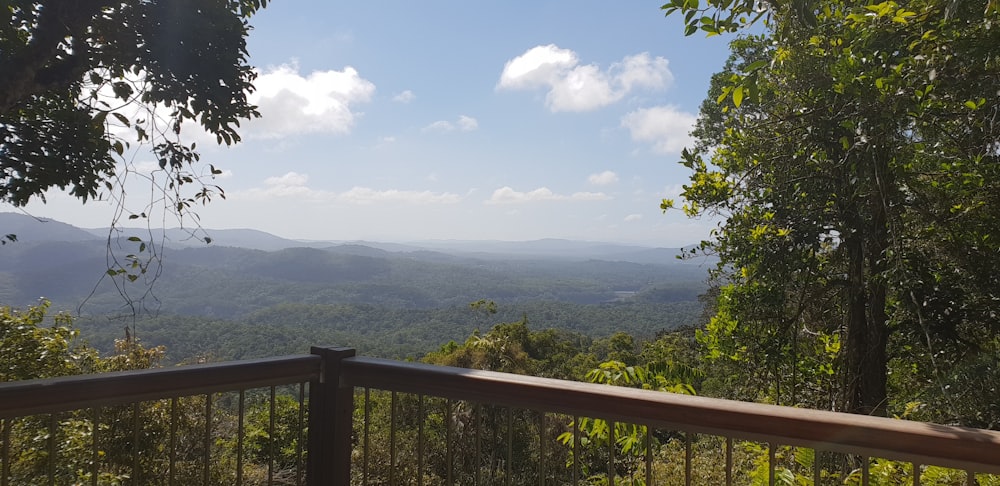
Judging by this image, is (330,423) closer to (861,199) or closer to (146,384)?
(146,384)

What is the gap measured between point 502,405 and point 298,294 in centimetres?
5016

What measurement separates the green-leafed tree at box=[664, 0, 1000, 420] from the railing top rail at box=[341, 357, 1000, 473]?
207cm

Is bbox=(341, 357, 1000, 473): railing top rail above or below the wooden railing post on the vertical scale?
above

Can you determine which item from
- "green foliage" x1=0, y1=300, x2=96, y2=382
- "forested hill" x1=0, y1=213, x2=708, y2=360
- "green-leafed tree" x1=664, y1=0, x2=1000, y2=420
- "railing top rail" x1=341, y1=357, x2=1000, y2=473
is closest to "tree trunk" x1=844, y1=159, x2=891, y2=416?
"green-leafed tree" x1=664, y1=0, x2=1000, y2=420

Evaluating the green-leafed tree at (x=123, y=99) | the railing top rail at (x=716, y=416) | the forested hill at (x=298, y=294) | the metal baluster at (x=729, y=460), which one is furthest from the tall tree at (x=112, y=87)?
the metal baluster at (x=729, y=460)

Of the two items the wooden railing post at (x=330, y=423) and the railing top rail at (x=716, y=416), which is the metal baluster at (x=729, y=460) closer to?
the railing top rail at (x=716, y=416)

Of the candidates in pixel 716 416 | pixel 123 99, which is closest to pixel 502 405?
pixel 716 416

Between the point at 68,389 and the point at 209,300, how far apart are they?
35849 millimetres

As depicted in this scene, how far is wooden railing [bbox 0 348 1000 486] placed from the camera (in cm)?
115

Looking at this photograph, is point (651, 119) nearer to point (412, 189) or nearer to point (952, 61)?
point (952, 61)

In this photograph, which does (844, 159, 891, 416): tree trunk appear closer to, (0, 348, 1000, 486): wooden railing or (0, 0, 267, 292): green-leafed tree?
(0, 348, 1000, 486): wooden railing

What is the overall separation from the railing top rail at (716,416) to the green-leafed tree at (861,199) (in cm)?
207

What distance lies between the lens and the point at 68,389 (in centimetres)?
146

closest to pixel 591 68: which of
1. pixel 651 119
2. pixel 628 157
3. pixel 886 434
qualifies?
pixel 651 119
